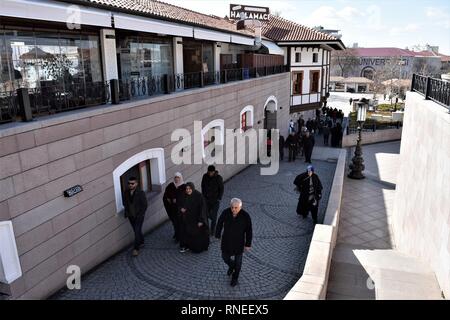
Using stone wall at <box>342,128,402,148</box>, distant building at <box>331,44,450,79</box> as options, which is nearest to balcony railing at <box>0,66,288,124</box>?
stone wall at <box>342,128,402,148</box>

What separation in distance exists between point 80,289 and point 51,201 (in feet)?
5.17

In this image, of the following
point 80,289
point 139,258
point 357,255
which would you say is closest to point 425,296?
point 357,255

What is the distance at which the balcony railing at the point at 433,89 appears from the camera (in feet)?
21.8

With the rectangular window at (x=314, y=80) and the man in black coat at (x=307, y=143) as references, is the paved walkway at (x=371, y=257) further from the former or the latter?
the rectangular window at (x=314, y=80)

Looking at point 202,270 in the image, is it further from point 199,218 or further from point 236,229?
point 236,229

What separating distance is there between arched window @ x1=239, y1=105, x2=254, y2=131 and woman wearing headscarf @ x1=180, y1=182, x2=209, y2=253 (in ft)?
25.1

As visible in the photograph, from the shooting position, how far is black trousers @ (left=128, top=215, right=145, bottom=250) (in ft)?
22.8

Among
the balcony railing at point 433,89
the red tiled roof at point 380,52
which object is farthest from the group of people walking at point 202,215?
the red tiled roof at point 380,52

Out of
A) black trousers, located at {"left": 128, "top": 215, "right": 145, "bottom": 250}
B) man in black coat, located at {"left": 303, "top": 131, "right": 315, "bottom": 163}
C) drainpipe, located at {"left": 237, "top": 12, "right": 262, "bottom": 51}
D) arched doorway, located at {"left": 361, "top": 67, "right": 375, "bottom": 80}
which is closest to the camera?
black trousers, located at {"left": 128, "top": 215, "right": 145, "bottom": 250}

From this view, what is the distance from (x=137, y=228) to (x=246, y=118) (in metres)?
8.88

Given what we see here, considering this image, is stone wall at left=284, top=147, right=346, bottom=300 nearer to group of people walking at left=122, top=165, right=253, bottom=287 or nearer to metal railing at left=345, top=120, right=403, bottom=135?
group of people walking at left=122, top=165, right=253, bottom=287

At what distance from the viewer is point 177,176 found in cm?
710

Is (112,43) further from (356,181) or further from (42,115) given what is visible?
(356,181)

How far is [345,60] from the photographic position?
72188 mm
